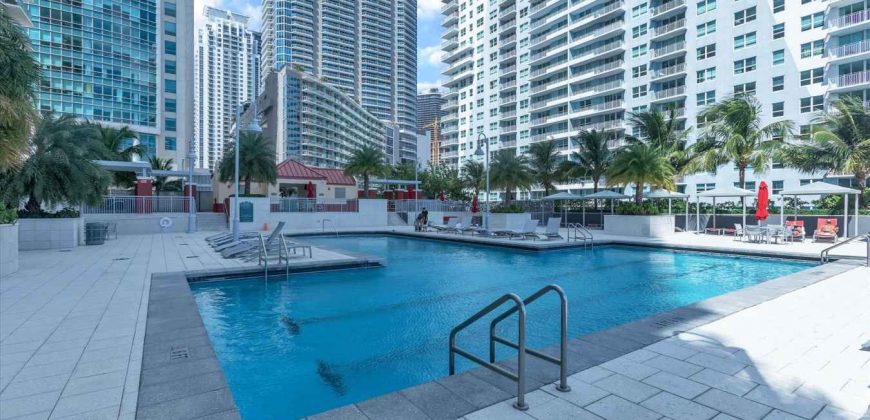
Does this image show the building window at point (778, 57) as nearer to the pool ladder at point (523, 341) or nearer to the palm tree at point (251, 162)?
the palm tree at point (251, 162)

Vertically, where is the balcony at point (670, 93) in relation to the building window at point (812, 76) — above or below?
above

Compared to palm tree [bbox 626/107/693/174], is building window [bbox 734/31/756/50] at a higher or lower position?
higher

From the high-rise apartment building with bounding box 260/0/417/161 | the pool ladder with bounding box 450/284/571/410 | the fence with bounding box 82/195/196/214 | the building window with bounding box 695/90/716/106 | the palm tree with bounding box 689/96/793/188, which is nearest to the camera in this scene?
the pool ladder with bounding box 450/284/571/410

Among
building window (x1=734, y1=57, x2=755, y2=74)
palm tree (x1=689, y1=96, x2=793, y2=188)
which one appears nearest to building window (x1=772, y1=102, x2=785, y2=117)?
building window (x1=734, y1=57, x2=755, y2=74)

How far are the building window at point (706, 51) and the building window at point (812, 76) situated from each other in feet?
28.5

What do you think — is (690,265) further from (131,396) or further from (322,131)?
(322,131)

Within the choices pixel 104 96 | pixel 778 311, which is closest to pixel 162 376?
pixel 778 311

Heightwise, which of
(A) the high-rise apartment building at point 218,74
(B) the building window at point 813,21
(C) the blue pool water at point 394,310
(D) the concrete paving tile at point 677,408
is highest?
(A) the high-rise apartment building at point 218,74

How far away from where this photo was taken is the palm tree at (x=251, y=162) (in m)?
27.9

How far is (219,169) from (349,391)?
28.0 meters

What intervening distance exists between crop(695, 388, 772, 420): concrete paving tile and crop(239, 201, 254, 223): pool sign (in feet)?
80.5

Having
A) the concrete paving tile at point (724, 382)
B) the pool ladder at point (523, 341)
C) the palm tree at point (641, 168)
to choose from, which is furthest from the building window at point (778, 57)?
the pool ladder at point (523, 341)

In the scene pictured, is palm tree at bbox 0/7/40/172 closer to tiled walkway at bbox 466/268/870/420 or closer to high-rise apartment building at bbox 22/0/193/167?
tiled walkway at bbox 466/268/870/420

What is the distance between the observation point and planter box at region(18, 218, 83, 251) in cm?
1433
